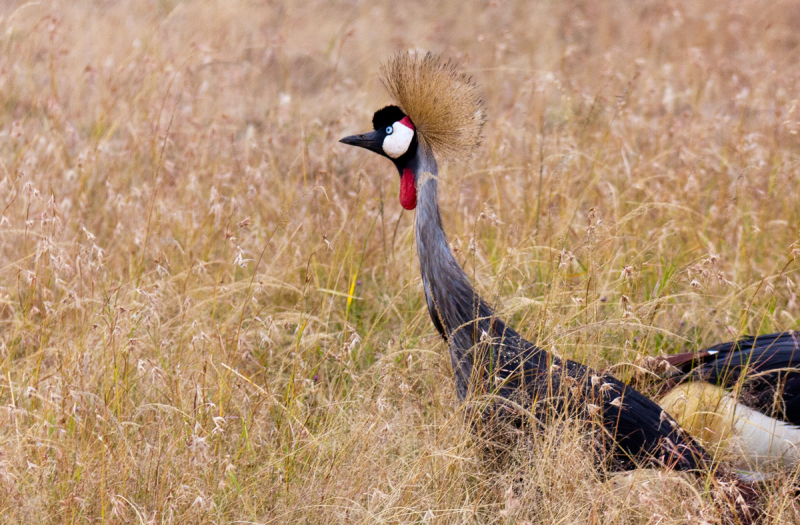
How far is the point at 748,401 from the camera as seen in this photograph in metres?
2.57

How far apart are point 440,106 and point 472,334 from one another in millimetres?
723

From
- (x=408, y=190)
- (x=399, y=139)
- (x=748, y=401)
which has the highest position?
(x=399, y=139)

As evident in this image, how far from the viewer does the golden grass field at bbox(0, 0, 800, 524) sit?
7.16 ft

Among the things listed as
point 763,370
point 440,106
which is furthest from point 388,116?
point 763,370

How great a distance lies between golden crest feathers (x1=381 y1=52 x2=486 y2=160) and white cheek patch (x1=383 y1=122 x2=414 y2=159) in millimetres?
37

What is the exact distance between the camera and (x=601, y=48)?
7.00 m

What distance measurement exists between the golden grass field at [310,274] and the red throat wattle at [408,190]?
8.8 inches

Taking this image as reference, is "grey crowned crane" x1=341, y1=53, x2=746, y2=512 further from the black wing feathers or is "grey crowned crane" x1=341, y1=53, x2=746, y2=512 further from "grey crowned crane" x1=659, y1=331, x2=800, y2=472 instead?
the black wing feathers

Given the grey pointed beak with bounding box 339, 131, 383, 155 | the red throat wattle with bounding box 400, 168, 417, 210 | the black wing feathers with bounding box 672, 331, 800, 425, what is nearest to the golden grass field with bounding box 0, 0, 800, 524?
the black wing feathers with bounding box 672, 331, 800, 425

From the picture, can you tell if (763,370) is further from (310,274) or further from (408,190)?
(310,274)

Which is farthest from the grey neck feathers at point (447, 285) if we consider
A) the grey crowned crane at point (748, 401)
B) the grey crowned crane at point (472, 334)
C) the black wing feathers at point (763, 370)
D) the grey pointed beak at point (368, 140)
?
the black wing feathers at point (763, 370)

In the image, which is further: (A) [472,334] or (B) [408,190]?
(B) [408,190]

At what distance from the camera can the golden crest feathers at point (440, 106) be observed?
2557 mm

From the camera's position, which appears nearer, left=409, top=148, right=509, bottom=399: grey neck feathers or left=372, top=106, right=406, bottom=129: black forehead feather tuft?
left=409, top=148, right=509, bottom=399: grey neck feathers
